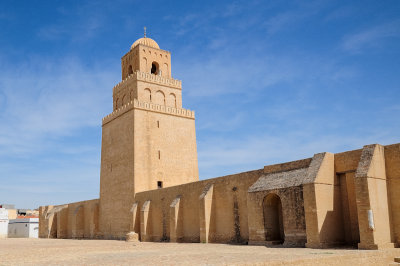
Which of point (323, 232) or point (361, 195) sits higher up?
point (361, 195)

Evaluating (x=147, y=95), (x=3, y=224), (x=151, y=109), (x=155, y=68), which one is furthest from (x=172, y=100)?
(x=3, y=224)

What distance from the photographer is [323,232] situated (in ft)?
45.0

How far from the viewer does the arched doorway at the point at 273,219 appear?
1582cm

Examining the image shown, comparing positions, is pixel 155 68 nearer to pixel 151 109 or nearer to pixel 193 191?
pixel 151 109

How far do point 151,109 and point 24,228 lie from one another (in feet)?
81.4

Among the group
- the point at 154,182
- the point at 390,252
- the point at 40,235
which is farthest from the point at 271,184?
the point at 40,235

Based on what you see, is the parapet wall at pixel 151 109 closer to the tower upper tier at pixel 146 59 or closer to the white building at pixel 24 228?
the tower upper tier at pixel 146 59

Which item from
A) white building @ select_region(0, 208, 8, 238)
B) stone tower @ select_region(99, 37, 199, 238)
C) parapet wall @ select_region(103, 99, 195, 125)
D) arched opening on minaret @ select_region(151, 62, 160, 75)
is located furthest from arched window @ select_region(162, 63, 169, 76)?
white building @ select_region(0, 208, 8, 238)

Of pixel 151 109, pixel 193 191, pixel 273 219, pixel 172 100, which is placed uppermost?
pixel 172 100

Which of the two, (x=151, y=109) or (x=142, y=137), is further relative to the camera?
(x=151, y=109)

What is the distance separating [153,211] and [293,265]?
1541 cm

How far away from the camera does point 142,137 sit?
26672mm

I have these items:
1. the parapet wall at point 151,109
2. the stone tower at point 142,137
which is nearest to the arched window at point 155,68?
the stone tower at point 142,137

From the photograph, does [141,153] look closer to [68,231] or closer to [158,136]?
[158,136]
